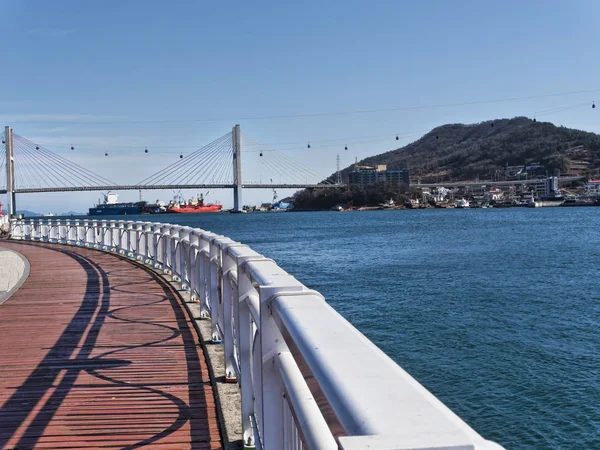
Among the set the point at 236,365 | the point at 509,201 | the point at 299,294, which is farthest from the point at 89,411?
the point at 509,201

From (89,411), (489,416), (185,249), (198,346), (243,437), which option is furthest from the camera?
(489,416)

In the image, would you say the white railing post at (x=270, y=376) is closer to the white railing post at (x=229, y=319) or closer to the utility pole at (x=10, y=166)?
the white railing post at (x=229, y=319)

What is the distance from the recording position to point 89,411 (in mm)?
4188

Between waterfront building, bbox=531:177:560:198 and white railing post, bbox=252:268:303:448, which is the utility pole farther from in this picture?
waterfront building, bbox=531:177:560:198

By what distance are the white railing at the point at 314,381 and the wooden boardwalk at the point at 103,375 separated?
1.60ft

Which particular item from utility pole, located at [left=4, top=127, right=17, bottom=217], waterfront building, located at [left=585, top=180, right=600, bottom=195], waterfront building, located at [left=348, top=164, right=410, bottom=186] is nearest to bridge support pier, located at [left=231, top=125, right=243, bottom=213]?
utility pole, located at [left=4, top=127, right=17, bottom=217]

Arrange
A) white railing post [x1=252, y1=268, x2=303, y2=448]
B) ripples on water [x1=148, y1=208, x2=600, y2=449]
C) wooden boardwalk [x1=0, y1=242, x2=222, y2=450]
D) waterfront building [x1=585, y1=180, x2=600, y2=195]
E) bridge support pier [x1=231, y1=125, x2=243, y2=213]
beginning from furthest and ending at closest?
waterfront building [x1=585, y1=180, x2=600, y2=195] < bridge support pier [x1=231, y1=125, x2=243, y2=213] < ripples on water [x1=148, y1=208, x2=600, y2=449] < wooden boardwalk [x1=0, y1=242, x2=222, y2=450] < white railing post [x1=252, y1=268, x2=303, y2=448]

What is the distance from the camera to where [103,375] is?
5.04 meters

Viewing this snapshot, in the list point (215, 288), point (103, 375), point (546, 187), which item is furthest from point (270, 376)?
point (546, 187)

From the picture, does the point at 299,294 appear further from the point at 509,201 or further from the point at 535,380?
the point at 509,201

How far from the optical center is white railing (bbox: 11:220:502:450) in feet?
3.38

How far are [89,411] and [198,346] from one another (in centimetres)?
182

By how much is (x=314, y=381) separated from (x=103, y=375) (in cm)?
391

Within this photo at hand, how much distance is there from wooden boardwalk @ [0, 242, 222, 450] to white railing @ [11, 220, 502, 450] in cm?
49
